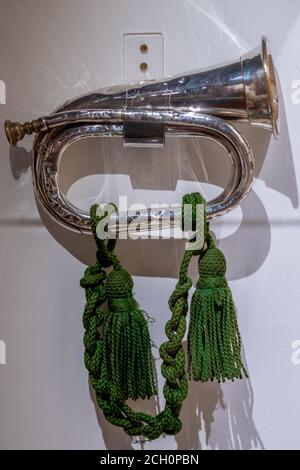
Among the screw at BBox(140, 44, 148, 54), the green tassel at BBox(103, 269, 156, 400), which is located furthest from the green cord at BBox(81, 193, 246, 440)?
the screw at BBox(140, 44, 148, 54)

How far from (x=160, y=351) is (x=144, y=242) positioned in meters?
0.17

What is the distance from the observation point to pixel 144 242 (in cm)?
77

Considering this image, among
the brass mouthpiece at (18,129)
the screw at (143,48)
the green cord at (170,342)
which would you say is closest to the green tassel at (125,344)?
the green cord at (170,342)

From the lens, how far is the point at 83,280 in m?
0.70

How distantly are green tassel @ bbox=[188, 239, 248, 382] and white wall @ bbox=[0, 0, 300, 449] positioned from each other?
3.5 inches

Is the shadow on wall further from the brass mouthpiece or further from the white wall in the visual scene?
the brass mouthpiece

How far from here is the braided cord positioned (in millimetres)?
666

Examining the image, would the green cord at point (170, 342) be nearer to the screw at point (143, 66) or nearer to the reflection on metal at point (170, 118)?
the reflection on metal at point (170, 118)

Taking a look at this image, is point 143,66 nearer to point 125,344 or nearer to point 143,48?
point 143,48
